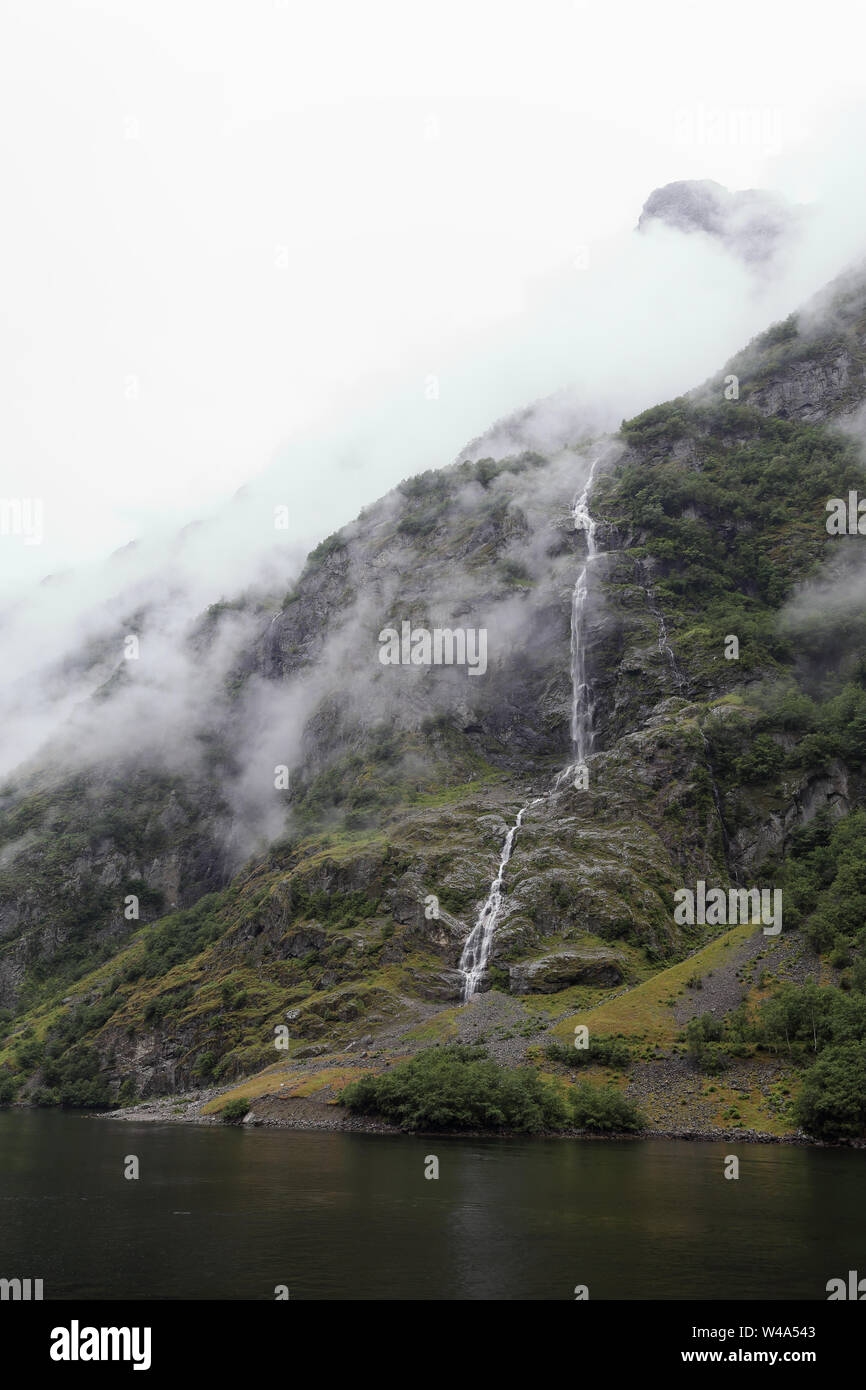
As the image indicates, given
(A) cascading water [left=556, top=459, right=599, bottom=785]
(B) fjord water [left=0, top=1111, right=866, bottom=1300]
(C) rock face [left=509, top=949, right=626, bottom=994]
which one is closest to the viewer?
(B) fjord water [left=0, top=1111, right=866, bottom=1300]

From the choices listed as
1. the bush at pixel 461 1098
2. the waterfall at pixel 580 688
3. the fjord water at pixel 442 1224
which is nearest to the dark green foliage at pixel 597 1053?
the bush at pixel 461 1098

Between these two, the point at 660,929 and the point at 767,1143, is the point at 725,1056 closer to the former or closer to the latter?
the point at 767,1143

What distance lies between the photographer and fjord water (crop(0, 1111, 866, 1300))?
30.0m

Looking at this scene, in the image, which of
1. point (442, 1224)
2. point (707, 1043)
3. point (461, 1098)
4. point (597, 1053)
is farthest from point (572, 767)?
point (442, 1224)

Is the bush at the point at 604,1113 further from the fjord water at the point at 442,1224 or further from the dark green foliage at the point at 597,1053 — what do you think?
the fjord water at the point at 442,1224

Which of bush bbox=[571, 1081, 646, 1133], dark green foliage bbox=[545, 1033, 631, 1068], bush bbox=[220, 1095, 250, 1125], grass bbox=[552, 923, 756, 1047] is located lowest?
bush bbox=[220, 1095, 250, 1125]

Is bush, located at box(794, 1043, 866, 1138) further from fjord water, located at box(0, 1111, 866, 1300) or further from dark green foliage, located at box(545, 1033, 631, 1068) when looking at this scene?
dark green foliage, located at box(545, 1033, 631, 1068)

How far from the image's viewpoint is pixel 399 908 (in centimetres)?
13962

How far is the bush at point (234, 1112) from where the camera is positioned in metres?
101

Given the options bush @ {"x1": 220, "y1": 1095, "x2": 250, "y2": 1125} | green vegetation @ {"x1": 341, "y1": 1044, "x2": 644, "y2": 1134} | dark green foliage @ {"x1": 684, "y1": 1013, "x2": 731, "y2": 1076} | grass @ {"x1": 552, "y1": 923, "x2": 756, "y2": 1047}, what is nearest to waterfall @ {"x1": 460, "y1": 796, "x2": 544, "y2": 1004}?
grass @ {"x1": 552, "y1": 923, "x2": 756, "y2": 1047}

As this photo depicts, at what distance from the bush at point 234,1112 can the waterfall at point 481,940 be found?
1264 inches

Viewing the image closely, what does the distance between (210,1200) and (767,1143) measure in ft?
154

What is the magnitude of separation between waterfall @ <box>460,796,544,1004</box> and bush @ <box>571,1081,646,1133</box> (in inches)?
1608
